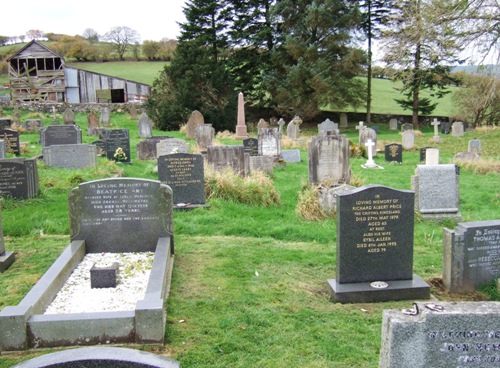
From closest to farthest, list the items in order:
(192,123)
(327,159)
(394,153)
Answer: (327,159) < (394,153) < (192,123)

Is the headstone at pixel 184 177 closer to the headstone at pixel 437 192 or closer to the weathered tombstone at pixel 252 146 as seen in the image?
the headstone at pixel 437 192

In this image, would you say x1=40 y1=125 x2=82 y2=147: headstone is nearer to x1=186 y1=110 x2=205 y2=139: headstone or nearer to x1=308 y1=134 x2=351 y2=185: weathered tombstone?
x1=186 y1=110 x2=205 y2=139: headstone

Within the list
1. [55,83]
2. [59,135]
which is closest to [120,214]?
[59,135]

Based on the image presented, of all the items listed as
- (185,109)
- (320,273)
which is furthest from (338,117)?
(320,273)

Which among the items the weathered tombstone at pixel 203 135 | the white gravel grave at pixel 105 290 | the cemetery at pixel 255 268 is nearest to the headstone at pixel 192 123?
the weathered tombstone at pixel 203 135

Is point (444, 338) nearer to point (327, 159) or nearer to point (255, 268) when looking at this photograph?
point (255, 268)

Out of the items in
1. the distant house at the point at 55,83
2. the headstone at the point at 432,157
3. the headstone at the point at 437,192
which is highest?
the distant house at the point at 55,83

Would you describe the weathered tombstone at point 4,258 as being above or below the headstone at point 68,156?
below

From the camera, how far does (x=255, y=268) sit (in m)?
7.52

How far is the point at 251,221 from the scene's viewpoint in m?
10.3

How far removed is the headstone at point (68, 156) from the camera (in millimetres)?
15312

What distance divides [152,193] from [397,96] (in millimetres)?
46725

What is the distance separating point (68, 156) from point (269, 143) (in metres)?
7.01

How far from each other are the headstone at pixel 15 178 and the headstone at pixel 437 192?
26.6 feet
